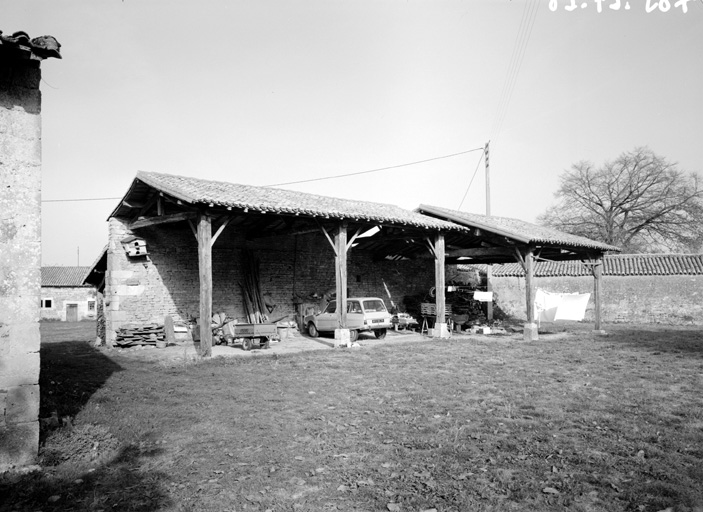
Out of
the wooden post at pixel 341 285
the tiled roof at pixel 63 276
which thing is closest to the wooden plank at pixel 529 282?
the wooden post at pixel 341 285

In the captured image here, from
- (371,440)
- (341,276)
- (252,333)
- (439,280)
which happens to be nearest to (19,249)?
(371,440)

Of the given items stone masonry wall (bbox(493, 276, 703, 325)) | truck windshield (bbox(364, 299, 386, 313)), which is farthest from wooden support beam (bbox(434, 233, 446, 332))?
stone masonry wall (bbox(493, 276, 703, 325))

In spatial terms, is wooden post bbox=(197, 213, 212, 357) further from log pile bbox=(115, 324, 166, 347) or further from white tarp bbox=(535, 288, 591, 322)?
white tarp bbox=(535, 288, 591, 322)

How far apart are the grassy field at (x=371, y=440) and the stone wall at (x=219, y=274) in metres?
4.77

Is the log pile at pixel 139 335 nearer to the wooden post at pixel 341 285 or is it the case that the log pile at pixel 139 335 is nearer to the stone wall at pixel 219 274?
the stone wall at pixel 219 274

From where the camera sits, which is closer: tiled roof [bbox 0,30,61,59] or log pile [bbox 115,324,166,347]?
tiled roof [bbox 0,30,61,59]

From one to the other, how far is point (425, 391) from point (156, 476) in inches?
167

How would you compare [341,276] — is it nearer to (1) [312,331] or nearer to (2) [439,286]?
(1) [312,331]

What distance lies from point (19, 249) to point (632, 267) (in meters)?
24.2

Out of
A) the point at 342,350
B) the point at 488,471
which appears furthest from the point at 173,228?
the point at 488,471

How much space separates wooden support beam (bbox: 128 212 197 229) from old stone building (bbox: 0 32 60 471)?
21.9ft

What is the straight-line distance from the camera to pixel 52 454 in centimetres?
438

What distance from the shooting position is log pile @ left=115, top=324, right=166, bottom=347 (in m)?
13.1

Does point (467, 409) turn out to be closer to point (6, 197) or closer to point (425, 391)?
point (425, 391)
